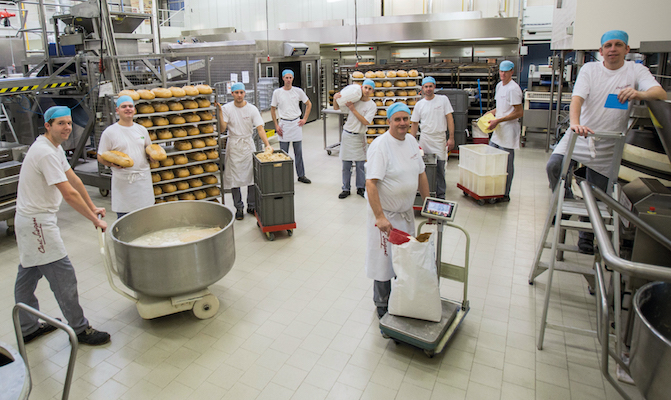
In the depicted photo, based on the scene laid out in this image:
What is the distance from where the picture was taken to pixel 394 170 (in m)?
3.03

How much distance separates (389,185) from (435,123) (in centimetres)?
310

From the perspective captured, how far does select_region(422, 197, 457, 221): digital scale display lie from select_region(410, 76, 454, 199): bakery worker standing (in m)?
2.95

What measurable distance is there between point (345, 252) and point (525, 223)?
222cm

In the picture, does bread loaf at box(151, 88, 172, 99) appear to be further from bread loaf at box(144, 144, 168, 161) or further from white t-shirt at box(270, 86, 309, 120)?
white t-shirt at box(270, 86, 309, 120)

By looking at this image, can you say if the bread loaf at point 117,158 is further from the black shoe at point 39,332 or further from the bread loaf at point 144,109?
the black shoe at point 39,332

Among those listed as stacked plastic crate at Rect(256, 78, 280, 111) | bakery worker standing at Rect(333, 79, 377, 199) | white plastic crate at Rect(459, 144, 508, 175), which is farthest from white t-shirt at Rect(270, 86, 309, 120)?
stacked plastic crate at Rect(256, 78, 280, 111)

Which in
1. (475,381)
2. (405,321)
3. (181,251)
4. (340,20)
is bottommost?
(475,381)

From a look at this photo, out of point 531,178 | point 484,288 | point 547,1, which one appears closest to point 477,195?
point 531,178

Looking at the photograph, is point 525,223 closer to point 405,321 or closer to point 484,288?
point 484,288

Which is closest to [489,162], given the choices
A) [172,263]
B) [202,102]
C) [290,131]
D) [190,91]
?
[290,131]

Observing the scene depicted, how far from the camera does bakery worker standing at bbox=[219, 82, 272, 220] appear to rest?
539 cm

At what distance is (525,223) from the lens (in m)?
5.35

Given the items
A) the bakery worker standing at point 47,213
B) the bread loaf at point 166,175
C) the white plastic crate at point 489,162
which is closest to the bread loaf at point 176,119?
the bread loaf at point 166,175

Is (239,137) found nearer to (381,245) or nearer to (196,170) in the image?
(196,170)
